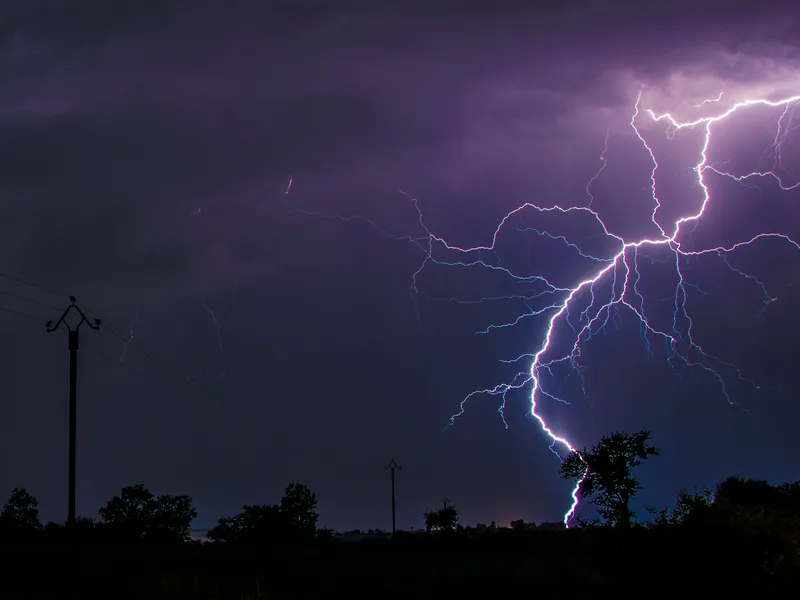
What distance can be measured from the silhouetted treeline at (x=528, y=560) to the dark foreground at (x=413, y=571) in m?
0.04

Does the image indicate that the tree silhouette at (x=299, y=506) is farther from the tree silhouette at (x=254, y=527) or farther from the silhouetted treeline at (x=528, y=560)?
the silhouetted treeline at (x=528, y=560)

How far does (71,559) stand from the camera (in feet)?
79.9

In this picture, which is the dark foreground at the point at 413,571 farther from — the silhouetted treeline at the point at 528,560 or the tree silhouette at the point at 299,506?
the tree silhouette at the point at 299,506

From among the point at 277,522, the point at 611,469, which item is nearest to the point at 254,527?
the point at 277,522

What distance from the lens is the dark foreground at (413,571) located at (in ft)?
66.0

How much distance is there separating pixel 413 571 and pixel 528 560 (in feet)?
17.3

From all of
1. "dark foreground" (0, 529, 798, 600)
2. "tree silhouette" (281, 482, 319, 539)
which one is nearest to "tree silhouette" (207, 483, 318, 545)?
"tree silhouette" (281, 482, 319, 539)

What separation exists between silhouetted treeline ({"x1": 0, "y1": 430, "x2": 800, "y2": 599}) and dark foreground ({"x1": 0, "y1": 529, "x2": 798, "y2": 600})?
0.12 ft

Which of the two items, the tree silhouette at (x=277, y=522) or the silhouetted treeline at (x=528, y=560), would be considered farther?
the tree silhouette at (x=277, y=522)

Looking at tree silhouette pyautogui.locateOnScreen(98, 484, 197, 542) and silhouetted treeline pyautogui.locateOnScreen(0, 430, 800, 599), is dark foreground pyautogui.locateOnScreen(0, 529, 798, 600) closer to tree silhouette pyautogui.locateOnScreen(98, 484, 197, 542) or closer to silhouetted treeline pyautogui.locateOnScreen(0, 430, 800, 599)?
silhouetted treeline pyautogui.locateOnScreen(0, 430, 800, 599)

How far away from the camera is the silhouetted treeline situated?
2023cm

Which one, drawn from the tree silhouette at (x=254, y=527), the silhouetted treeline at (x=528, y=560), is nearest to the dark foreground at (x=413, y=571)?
the silhouetted treeline at (x=528, y=560)

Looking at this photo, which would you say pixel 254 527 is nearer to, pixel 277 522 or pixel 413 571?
pixel 277 522

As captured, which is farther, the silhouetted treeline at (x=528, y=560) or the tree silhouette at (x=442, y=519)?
the tree silhouette at (x=442, y=519)
